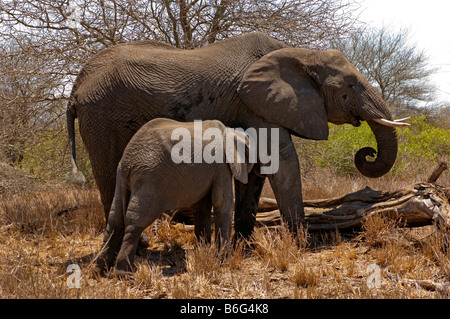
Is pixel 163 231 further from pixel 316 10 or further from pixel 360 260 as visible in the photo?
pixel 316 10

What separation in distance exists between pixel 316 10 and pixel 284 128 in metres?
4.39

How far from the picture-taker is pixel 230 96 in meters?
4.98

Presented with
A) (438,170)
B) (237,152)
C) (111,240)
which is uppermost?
(237,152)

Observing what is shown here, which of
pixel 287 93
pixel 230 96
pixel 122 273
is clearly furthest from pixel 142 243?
pixel 287 93

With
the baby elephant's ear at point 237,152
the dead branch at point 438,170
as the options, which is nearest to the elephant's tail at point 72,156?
the baby elephant's ear at point 237,152

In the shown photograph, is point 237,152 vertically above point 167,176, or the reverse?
point 237,152

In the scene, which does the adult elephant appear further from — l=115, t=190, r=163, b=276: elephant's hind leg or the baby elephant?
l=115, t=190, r=163, b=276: elephant's hind leg

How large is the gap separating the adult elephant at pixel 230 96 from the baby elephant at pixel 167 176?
0.66 meters

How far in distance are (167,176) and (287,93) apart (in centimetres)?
184

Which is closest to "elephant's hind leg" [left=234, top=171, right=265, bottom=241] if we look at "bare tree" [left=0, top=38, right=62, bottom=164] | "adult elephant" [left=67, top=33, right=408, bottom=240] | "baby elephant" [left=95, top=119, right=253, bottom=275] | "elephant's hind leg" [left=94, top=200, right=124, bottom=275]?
"adult elephant" [left=67, top=33, right=408, bottom=240]

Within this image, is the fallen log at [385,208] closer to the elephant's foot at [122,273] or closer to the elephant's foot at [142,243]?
the elephant's foot at [142,243]

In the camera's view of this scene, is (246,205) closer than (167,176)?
No

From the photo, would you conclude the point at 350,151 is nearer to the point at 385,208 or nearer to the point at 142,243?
the point at 385,208

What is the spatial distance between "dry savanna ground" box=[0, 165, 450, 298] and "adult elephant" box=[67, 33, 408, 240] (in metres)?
0.64
